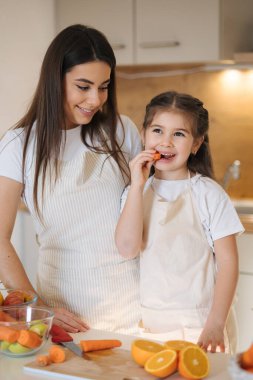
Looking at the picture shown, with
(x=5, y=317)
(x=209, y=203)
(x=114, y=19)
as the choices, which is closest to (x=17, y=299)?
(x=5, y=317)

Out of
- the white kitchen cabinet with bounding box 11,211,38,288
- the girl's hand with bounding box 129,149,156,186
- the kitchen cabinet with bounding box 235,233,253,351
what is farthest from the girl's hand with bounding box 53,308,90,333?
the white kitchen cabinet with bounding box 11,211,38,288

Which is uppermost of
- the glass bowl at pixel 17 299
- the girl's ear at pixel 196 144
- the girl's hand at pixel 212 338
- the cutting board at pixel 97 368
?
the girl's ear at pixel 196 144

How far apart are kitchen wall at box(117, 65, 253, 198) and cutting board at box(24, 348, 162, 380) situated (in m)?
2.14

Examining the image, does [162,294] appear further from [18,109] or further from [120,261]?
[18,109]

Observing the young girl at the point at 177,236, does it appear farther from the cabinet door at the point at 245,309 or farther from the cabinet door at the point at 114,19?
the cabinet door at the point at 114,19

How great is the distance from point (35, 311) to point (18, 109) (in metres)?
2.26

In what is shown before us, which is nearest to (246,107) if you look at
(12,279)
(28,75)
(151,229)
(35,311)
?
(28,75)

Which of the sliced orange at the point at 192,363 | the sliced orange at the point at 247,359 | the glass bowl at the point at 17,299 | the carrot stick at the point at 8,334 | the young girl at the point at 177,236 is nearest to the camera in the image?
the sliced orange at the point at 247,359

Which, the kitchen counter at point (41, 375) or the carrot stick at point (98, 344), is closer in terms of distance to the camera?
the kitchen counter at point (41, 375)

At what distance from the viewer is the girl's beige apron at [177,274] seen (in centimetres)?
171

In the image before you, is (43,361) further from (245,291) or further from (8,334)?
(245,291)

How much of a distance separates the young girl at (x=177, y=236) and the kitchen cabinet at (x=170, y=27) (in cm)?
140

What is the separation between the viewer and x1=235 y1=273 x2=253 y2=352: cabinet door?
2.81 m

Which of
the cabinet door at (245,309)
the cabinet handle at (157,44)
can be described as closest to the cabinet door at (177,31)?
the cabinet handle at (157,44)
